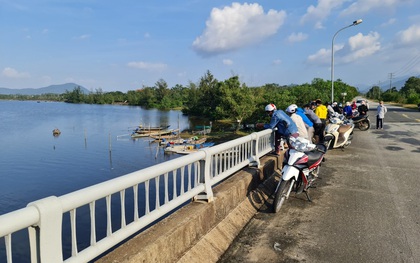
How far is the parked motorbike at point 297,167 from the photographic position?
5211 mm

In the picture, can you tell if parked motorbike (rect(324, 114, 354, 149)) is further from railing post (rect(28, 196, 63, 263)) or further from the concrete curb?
railing post (rect(28, 196, 63, 263))

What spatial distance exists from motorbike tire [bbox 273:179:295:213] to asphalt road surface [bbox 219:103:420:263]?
14cm

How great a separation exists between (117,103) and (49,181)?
15730cm

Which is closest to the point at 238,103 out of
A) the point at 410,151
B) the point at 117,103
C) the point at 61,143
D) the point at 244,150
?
the point at 61,143

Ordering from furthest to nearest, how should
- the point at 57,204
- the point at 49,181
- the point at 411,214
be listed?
1. the point at 49,181
2. the point at 411,214
3. the point at 57,204

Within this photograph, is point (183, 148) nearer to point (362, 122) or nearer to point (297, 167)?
point (362, 122)

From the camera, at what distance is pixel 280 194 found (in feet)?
17.0

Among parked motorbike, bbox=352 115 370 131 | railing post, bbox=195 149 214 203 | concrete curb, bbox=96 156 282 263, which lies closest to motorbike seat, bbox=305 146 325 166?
concrete curb, bbox=96 156 282 263

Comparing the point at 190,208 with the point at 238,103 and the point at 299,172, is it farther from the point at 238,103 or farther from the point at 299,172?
the point at 238,103

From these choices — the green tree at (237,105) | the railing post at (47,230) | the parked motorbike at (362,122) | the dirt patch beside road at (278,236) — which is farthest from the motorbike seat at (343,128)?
the green tree at (237,105)

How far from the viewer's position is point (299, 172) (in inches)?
222

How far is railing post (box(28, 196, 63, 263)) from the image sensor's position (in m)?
1.99

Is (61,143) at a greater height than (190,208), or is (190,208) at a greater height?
(190,208)

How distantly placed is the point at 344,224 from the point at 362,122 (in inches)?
563
